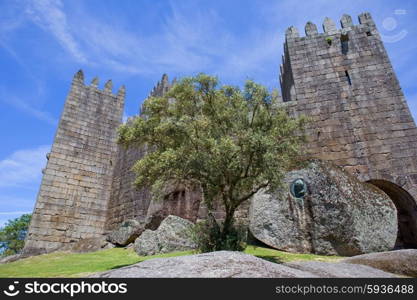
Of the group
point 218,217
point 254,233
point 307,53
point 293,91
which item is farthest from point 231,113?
point 307,53

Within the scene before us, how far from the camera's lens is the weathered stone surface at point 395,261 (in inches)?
249

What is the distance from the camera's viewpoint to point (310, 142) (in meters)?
16.3

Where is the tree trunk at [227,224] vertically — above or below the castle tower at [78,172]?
below

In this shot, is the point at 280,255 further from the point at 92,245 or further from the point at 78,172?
the point at 78,172

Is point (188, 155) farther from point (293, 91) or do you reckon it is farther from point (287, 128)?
point (293, 91)

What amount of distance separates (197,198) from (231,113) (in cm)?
509

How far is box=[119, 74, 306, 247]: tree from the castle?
387 centimetres

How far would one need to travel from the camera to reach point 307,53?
18.7m

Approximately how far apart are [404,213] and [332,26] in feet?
42.7

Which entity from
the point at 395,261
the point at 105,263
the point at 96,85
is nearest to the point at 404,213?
the point at 395,261

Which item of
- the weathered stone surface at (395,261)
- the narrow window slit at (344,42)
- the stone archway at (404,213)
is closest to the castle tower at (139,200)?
the weathered stone surface at (395,261)

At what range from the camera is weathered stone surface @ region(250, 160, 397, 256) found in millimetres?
9586

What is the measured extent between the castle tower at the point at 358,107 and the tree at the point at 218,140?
6070 mm

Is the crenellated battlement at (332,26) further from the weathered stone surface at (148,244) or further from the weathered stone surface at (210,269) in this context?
the weathered stone surface at (210,269)
